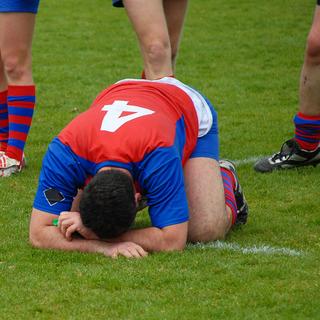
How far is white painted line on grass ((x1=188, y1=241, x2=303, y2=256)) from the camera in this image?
5.18m

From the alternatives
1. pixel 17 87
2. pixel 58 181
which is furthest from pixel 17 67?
pixel 58 181

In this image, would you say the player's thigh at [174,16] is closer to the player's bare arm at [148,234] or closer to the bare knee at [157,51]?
the bare knee at [157,51]

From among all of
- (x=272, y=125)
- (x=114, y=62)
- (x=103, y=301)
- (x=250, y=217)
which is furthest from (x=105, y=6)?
(x=103, y=301)

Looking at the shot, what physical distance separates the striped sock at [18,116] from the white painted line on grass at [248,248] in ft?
7.08

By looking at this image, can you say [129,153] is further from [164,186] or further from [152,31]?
[152,31]

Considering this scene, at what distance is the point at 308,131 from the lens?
23.2ft

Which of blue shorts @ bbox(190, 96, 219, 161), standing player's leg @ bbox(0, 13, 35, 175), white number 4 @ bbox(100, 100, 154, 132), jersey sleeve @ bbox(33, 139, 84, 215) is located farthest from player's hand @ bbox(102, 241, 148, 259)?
standing player's leg @ bbox(0, 13, 35, 175)

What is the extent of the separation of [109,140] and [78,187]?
1.06ft

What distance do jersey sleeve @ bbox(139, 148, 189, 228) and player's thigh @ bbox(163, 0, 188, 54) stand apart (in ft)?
7.31

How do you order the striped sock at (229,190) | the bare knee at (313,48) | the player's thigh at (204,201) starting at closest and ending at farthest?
1. the player's thigh at (204,201)
2. the striped sock at (229,190)
3. the bare knee at (313,48)

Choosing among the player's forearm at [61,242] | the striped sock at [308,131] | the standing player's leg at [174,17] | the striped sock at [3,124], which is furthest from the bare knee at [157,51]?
the player's forearm at [61,242]

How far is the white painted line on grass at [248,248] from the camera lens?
5.18 m

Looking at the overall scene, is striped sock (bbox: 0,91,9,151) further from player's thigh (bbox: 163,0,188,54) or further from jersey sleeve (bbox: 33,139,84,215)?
jersey sleeve (bbox: 33,139,84,215)

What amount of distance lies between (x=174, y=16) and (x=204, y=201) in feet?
6.84
